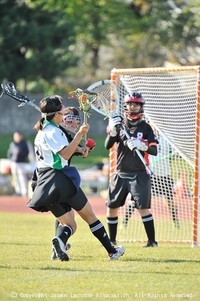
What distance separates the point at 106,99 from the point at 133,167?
100cm

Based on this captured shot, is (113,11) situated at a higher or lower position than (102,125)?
higher

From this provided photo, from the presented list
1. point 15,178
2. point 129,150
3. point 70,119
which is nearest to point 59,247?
point 70,119

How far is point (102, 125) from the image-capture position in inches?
1517

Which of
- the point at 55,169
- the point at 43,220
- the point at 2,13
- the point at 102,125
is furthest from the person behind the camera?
the point at 102,125

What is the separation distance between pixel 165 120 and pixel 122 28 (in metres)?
32.1

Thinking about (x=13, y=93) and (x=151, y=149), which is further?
(x=151, y=149)

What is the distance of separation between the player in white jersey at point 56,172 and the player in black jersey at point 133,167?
5.48 ft

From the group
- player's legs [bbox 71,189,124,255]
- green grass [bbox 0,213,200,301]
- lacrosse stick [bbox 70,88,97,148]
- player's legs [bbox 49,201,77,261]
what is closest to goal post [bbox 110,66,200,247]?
green grass [bbox 0,213,200,301]

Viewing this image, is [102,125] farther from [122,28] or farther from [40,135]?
[40,135]

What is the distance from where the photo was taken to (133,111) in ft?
34.8

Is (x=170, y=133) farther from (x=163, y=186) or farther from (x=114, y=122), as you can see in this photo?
(x=114, y=122)

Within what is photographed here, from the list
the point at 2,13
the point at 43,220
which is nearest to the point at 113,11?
the point at 2,13

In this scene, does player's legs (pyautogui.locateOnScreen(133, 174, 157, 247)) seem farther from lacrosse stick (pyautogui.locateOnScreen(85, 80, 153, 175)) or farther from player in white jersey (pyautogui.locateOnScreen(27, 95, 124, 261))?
player in white jersey (pyautogui.locateOnScreen(27, 95, 124, 261))

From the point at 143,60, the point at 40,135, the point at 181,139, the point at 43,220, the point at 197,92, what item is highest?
the point at 40,135
